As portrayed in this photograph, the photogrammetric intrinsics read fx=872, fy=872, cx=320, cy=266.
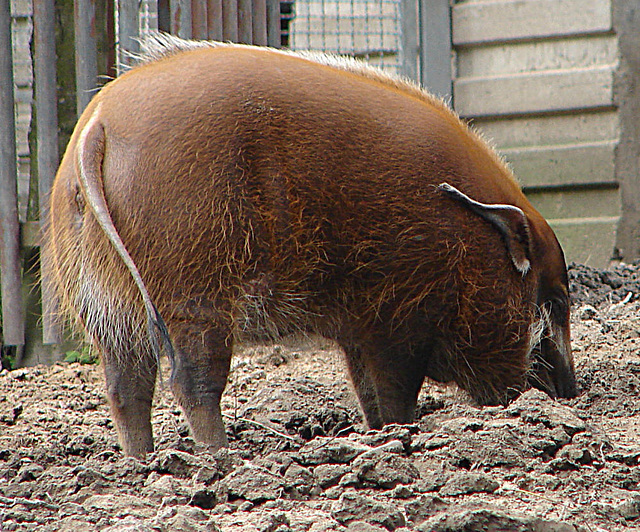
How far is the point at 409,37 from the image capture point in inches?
241

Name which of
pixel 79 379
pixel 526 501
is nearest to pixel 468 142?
pixel 526 501

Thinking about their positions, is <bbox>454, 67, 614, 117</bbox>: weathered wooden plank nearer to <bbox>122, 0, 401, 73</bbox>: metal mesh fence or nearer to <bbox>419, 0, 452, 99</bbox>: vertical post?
<bbox>419, 0, 452, 99</bbox>: vertical post

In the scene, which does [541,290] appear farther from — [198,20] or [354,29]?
[354,29]

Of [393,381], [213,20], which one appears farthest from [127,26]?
[393,381]

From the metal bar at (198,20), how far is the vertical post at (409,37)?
2110mm

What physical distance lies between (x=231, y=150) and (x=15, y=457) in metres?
1.09

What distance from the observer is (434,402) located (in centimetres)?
350

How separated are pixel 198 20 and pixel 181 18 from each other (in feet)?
0.43

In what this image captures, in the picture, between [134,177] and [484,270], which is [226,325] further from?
[484,270]

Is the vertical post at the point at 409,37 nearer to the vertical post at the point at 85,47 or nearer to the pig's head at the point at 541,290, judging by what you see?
the vertical post at the point at 85,47

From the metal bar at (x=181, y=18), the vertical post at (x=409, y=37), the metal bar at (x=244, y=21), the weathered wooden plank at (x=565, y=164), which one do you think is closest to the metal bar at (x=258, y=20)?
the metal bar at (x=244, y=21)

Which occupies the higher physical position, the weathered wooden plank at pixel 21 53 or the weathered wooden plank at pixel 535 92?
the weathered wooden plank at pixel 21 53

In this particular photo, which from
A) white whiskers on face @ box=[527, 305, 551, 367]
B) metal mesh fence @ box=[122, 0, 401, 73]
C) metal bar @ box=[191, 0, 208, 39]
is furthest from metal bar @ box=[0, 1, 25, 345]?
metal mesh fence @ box=[122, 0, 401, 73]

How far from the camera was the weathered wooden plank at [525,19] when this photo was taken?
6008 millimetres
